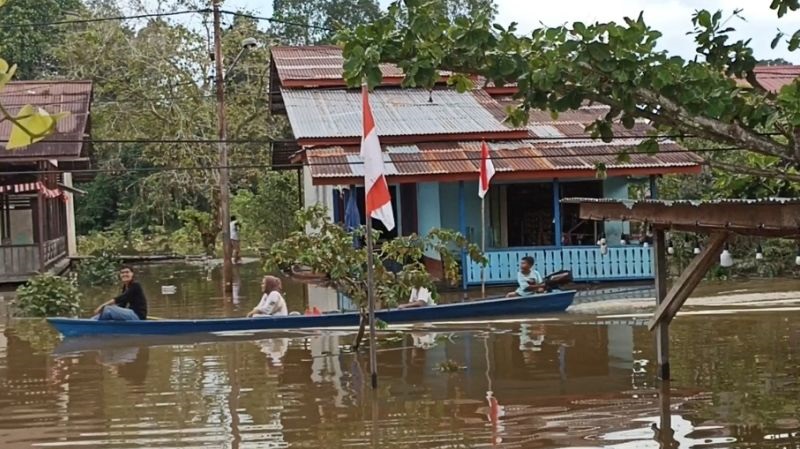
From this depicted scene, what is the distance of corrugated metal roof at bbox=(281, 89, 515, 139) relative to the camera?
851 inches

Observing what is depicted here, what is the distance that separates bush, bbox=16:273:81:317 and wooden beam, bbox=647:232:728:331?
1277 centimetres

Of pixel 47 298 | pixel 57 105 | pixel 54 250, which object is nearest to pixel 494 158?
pixel 47 298

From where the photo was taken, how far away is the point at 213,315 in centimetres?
1953

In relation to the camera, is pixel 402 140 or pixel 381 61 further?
pixel 402 140

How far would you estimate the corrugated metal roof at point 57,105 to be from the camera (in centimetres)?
2383

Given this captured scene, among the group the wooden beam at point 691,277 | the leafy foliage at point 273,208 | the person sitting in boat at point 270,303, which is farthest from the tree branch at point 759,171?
the leafy foliage at point 273,208

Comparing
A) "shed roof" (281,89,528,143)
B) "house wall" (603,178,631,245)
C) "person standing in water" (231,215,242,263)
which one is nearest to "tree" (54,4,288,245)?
"person standing in water" (231,215,242,263)

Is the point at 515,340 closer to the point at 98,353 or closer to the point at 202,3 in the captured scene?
the point at 98,353

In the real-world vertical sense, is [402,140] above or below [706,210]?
above

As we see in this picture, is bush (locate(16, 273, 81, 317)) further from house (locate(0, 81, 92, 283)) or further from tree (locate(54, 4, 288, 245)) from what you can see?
tree (locate(54, 4, 288, 245))

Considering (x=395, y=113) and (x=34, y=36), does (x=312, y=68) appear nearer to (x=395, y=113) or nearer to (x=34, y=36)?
(x=395, y=113)

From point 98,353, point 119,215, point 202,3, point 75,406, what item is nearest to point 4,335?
point 98,353

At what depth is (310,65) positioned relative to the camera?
26.3 m

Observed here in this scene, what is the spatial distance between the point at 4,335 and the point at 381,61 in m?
13.2
